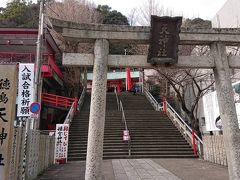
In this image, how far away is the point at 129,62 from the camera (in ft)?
23.3

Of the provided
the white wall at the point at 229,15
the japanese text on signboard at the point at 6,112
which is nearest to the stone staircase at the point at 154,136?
the white wall at the point at 229,15

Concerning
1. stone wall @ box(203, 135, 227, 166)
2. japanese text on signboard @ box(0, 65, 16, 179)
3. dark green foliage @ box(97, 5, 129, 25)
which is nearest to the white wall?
stone wall @ box(203, 135, 227, 166)

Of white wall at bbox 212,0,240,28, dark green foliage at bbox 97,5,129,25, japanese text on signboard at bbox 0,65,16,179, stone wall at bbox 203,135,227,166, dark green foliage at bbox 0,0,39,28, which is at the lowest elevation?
stone wall at bbox 203,135,227,166

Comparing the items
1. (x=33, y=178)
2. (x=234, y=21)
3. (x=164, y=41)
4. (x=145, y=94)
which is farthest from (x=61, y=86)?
(x=164, y=41)

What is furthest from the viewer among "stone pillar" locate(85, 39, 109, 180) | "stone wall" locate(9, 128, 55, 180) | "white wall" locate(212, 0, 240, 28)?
"white wall" locate(212, 0, 240, 28)

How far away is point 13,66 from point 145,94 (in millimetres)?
23637

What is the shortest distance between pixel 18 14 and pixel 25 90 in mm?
24628

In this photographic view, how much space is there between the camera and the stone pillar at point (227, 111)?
647cm

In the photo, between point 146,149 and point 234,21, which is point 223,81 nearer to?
point 146,149

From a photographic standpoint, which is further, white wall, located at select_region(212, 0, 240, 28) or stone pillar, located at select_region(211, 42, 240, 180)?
white wall, located at select_region(212, 0, 240, 28)

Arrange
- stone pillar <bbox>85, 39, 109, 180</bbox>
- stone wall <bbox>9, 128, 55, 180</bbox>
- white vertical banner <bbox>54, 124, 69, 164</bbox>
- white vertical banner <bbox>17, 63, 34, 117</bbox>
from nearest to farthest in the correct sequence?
stone pillar <bbox>85, 39, 109, 180</bbox> < stone wall <bbox>9, 128, 55, 180</bbox> < white vertical banner <bbox>17, 63, 34, 117</bbox> < white vertical banner <bbox>54, 124, 69, 164</bbox>

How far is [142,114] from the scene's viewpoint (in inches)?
815

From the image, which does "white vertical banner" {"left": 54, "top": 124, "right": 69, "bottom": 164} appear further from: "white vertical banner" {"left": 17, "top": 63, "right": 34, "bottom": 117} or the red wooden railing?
the red wooden railing

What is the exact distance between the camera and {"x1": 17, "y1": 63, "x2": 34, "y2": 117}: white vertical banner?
11.0 metres
